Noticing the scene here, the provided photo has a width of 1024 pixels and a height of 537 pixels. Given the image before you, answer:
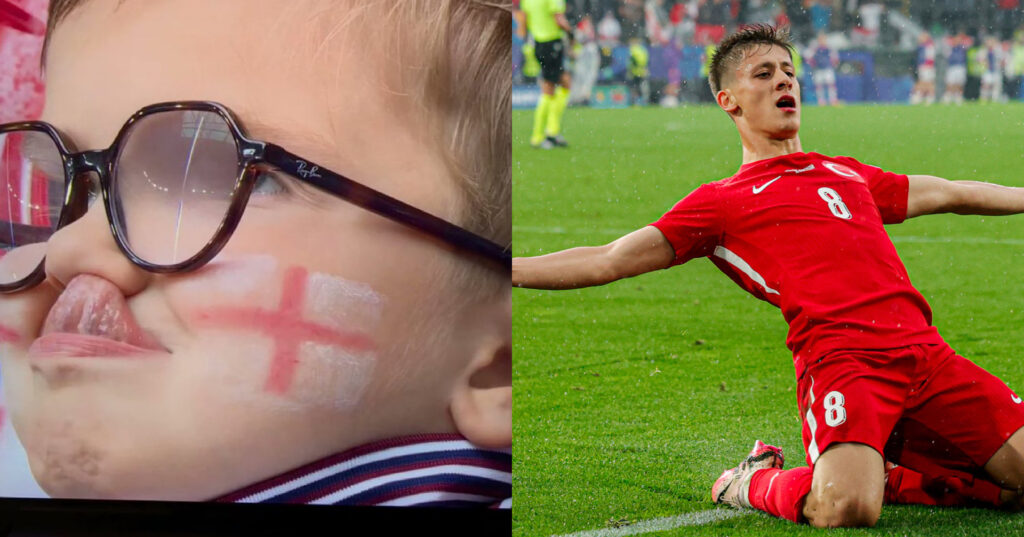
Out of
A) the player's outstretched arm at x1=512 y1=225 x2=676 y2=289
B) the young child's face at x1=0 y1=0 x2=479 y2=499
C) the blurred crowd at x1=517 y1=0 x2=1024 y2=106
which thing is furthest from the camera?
the young child's face at x1=0 y1=0 x2=479 y2=499

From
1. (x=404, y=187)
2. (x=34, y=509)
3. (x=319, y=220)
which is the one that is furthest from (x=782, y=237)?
(x=34, y=509)

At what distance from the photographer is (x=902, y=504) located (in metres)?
2.49

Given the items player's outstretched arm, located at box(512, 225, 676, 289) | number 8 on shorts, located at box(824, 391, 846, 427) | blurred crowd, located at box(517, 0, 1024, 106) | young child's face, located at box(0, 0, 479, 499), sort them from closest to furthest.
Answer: number 8 on shorts, located at box(824, 391, 846, 427) → player's outstretched arm, located at box(512, 225, 676, 289) → blurred crowd, located at box(517, 0, 1024, 106) → young child's face, located at box(0, 0, 479, 499)

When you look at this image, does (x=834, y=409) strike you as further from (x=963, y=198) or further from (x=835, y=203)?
(x=963, y=198)

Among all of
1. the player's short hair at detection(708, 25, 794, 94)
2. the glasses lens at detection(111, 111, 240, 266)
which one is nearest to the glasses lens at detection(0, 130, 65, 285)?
the glasses lens at detection(111, 111, 240, 266)

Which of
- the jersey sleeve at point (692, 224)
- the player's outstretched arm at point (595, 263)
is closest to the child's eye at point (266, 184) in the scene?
the player's outstretched arm at point (595, 263)

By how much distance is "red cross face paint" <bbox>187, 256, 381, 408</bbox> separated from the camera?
2.66m

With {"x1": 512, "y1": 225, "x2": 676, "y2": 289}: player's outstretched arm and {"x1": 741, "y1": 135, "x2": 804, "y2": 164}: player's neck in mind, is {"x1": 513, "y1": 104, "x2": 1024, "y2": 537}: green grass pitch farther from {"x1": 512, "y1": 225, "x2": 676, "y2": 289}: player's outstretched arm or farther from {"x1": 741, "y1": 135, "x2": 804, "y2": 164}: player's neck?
{"x1": 512, "y1": 225, "x2": 676, "y2": 289}: player's outstretched arm

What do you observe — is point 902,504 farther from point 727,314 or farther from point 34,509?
point 34,509

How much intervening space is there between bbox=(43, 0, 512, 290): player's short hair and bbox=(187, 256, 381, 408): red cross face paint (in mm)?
282

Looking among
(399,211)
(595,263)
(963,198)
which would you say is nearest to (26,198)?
(399,211)

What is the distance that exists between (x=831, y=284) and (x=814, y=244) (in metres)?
0.09

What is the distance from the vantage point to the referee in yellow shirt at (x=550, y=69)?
255 cm

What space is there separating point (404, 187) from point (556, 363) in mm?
600
